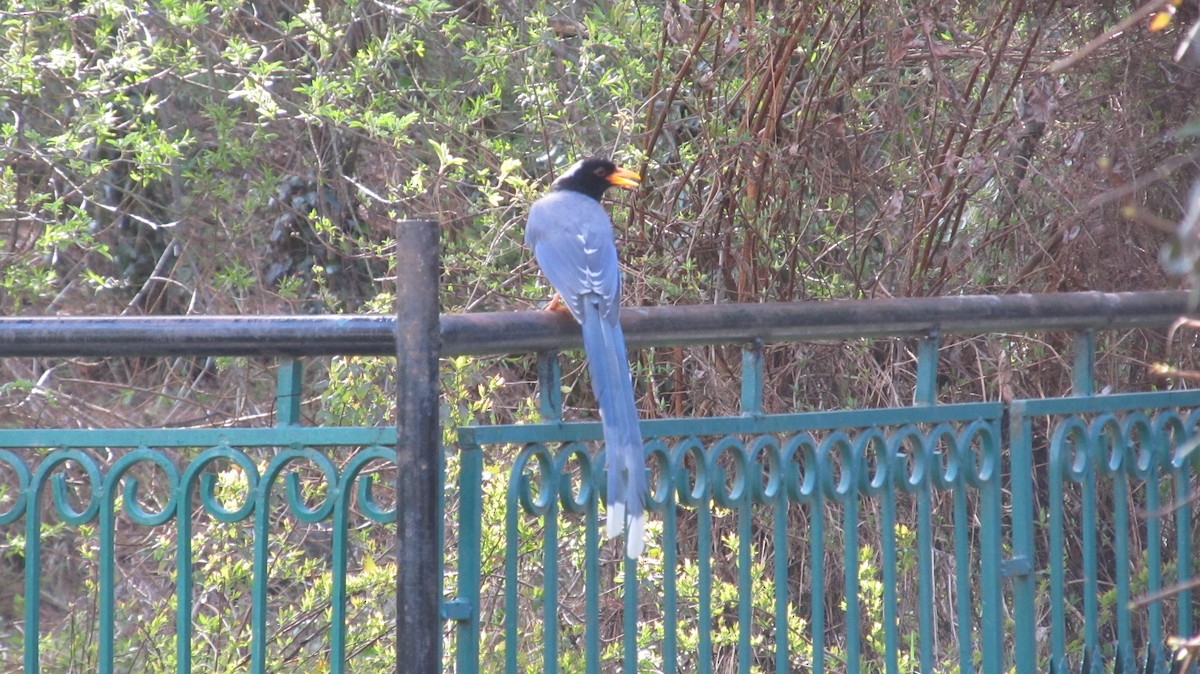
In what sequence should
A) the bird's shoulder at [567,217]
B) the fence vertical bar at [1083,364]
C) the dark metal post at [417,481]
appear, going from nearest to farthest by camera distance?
the dark metal post at [417,481] < the fence vertical bar at [1083,364] < the bird's shoulder at [567,217]

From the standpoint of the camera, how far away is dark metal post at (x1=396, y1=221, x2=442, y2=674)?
7.13 feet

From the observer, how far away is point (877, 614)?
408 cm

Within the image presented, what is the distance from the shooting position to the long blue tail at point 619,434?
2.38m

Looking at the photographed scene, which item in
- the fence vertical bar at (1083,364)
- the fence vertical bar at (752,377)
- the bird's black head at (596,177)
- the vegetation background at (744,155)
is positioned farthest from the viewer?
the vegetation background at (744,155)

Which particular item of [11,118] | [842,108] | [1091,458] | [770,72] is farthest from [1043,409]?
[11,118]

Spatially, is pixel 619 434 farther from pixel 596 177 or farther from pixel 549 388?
pixel 596 177

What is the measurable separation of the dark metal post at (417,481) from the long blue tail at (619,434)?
340mm

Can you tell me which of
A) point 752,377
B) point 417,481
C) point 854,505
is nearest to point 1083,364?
point 854,505

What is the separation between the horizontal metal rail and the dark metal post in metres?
0.05

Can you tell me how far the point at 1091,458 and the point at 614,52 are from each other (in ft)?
9.70

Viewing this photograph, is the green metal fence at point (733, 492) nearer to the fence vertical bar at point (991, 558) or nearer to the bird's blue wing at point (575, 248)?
the fence vertical bar at point (991, 558)

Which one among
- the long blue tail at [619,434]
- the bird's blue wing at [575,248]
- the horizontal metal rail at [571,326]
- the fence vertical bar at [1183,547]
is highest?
the bird's blue wing at [575,248]

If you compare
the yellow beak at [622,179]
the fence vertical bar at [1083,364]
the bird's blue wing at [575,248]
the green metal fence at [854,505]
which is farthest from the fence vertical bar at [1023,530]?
the yellow beak at [622,179]

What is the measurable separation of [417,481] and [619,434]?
0.44 m
